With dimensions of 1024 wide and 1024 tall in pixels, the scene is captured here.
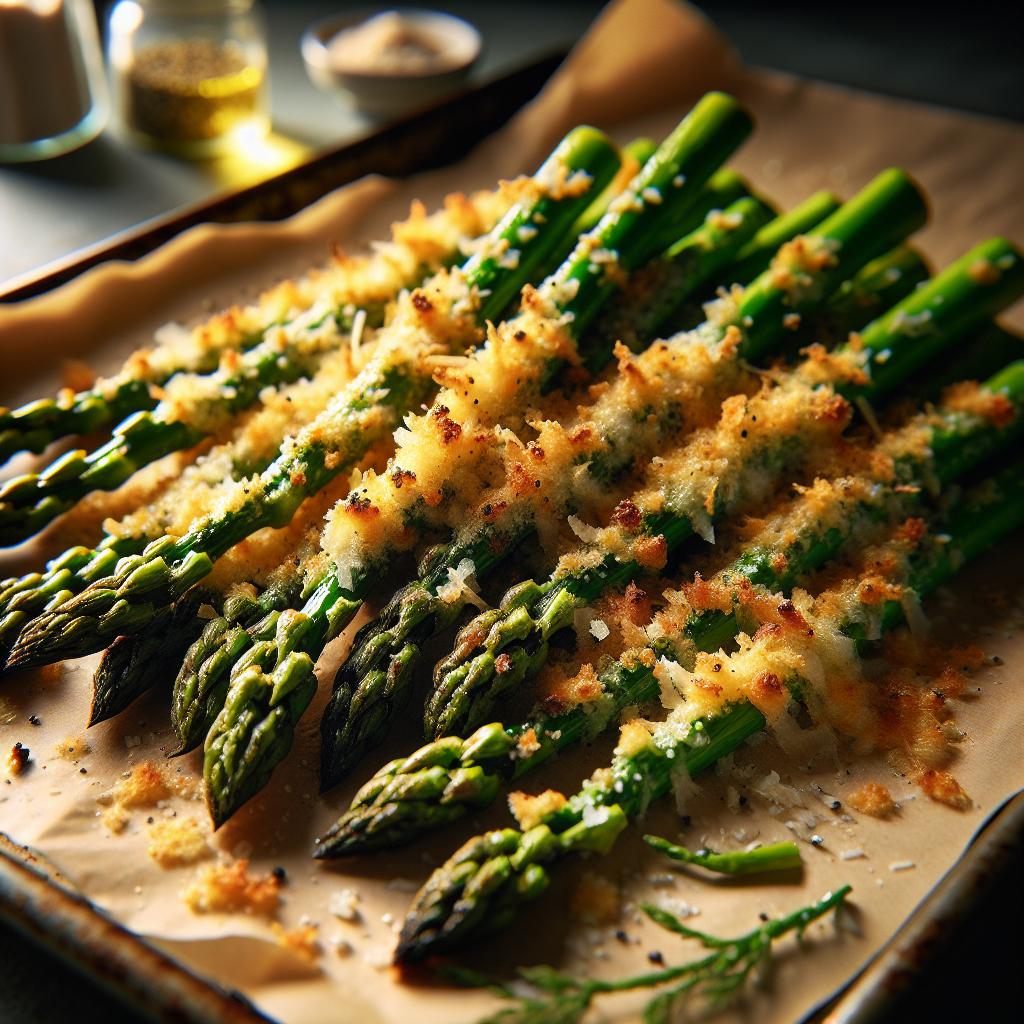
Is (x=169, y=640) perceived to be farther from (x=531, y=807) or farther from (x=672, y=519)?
(x=672, y=519)

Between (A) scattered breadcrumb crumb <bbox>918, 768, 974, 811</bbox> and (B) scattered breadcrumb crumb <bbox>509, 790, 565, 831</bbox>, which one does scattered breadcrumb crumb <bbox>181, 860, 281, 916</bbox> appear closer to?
(B) scattered breadcrumb crumb <bbox>509, 790, 565, 831</bbox>

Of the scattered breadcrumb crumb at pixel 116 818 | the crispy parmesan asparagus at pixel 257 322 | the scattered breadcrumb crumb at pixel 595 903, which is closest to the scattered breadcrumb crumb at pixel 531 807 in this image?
the scattered breadcrumb crumb at pixel 595 903

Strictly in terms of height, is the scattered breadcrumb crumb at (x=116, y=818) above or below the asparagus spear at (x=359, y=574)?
below

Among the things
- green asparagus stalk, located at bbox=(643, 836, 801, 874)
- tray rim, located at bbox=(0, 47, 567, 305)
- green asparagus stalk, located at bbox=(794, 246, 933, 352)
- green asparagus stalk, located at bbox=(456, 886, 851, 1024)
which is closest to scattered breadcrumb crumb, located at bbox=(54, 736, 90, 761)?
green asparagus stalk, located at bbox=(456, 886, 851, 1024)

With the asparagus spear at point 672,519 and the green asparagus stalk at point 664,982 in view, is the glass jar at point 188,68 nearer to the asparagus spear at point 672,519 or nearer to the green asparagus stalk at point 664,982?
the asparagus spear at point 672,519

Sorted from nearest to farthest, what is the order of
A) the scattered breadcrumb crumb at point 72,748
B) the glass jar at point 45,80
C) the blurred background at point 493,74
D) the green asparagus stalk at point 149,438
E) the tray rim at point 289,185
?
the scattered breadcrumb crumb at point 72,748 → the green asparagus stalk at point 149,438 → the tray rim at point 289,185 → the glass jar at point 45,80 → the blurred background at point 493,74

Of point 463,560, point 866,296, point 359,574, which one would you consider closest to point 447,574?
point 463,560

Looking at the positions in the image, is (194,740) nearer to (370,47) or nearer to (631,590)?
(631,590)
